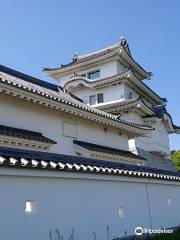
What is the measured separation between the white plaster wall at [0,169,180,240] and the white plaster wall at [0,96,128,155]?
18.4 feet

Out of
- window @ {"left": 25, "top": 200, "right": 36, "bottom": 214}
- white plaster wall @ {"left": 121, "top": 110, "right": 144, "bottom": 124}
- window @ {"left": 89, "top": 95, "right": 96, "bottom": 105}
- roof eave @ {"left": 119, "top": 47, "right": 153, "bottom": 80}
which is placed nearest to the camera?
window @ {"left": 25, "top": 200, "right": 36, "bottom": 214}

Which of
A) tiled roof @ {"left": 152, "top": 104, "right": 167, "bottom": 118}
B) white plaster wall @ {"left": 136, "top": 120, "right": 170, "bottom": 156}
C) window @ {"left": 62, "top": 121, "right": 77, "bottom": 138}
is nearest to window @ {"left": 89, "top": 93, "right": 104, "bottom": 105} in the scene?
tiled roof @ {"left": 152, "top": 104, "right": 167, "bottom": 118}

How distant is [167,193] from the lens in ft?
39.1

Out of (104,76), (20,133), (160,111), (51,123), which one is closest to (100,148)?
(51,123)

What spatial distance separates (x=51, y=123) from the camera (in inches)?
589

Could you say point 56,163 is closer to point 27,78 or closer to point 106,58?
point 27,78

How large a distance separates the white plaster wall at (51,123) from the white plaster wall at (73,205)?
220 inches

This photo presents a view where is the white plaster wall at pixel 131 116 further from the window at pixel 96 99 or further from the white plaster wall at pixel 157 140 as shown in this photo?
the window at pixel 96 99

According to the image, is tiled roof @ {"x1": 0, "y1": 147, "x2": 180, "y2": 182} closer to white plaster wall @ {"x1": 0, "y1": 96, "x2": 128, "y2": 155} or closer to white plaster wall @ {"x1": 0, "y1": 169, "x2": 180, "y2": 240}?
white plaster wall @ {"x1": 0, "y1": 169, "x2": 180, "y2": 240}

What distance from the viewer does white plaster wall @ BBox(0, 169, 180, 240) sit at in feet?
20.1

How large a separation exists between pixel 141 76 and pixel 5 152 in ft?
110

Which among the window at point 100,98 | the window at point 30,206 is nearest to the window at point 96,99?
the window at point 100,98

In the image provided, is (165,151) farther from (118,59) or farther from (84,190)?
(84,190)

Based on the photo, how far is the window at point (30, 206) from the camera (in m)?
6.45
